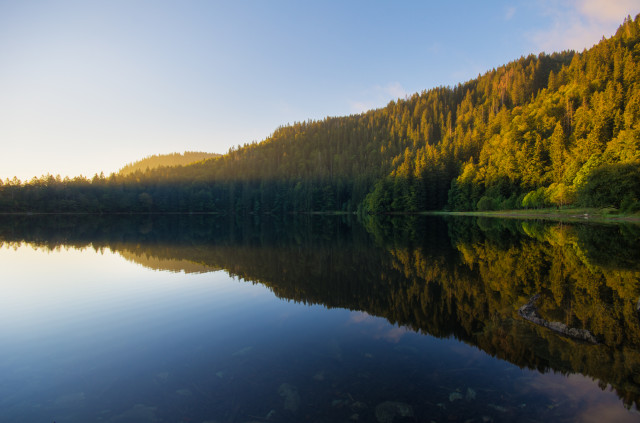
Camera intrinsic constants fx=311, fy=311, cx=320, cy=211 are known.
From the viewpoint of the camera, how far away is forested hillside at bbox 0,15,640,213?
2411 inches

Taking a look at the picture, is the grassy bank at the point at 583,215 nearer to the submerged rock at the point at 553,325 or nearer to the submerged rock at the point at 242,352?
the submerged rock at the point at 553,325

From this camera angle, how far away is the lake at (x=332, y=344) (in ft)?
18.9

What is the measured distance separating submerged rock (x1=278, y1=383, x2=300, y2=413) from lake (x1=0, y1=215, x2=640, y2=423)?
1.4 inches

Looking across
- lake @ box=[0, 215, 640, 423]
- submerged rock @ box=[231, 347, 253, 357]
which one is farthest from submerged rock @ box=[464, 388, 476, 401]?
submerged rock @ box=[231, 347, 253, 357]

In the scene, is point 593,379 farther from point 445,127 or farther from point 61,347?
point 445,127

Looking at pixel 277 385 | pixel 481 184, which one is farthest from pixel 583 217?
pixel 277 385

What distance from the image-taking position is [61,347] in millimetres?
8742

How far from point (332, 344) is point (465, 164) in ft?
336

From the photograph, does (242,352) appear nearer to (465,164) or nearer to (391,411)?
(391,411)

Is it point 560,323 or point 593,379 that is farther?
point 560,323

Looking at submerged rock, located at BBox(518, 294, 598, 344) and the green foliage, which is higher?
the green foliage

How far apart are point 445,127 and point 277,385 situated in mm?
173459

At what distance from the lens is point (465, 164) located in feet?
323

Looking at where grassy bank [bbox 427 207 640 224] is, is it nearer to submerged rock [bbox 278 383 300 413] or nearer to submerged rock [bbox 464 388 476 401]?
submerged rock [bbox 464 388 476 401]
